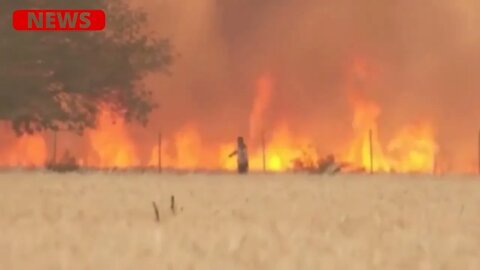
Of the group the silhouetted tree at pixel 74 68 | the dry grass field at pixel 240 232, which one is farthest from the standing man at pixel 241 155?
the dry grass field at pixel 240 232

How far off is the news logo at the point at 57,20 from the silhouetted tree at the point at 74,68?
220mm

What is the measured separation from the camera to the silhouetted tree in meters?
34.7

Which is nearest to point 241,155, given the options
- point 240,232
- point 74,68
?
point 74,68

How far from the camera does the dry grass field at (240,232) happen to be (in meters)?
5.36

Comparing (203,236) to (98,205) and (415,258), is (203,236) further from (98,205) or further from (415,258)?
(98,205)

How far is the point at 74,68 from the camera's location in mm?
35906

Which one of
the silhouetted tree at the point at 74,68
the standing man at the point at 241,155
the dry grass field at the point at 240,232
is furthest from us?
the silhouetted tree at the point at 74,68

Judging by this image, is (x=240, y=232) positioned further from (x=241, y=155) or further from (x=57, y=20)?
(x=57, y=20)

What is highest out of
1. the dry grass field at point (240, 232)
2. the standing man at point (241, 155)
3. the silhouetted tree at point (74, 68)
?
the silhouetted tree at point (74, 68)

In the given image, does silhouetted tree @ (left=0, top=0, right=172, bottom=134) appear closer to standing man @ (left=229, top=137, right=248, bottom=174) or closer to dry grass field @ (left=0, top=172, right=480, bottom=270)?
standing man @ (left=229, top=137, right=248, bottom=174)

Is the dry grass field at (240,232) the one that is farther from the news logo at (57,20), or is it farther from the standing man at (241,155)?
the news logo at (57,20)

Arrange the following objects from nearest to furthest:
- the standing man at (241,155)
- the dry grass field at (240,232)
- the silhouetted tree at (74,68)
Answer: the dry grass field at (240,232), the standing man at (241,155), the silhouetted tree at (74,68)

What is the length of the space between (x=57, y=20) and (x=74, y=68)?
183 cm

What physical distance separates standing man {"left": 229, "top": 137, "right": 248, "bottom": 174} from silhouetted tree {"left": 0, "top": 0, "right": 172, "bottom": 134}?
6068 mm
